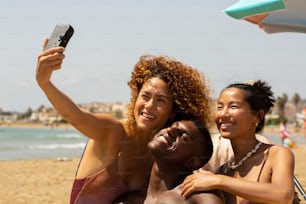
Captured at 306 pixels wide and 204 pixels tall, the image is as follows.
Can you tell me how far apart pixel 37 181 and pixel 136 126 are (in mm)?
8260

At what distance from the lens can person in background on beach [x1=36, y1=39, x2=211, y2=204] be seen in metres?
2.39

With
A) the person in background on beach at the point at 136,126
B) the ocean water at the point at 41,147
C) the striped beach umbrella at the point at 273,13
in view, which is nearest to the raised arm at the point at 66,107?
the person in background on beach at the point at 136,126

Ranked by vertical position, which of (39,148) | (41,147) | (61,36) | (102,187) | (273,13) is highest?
(273,13)

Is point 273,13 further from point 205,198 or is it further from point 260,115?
point 205,198

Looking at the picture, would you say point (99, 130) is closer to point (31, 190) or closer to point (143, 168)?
point (143, 168)

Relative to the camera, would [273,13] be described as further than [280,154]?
Yes

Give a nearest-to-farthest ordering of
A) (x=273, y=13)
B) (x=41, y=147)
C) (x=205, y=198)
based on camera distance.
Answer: (x=205, y=198)
(x=273, y=13)
(x=41, y=147)

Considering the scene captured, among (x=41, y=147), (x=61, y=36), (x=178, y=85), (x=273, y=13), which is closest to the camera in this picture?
(x=61, y=36)

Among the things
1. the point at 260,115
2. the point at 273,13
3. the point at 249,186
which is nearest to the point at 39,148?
the point at 273,13

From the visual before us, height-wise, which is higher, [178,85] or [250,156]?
[178,85]

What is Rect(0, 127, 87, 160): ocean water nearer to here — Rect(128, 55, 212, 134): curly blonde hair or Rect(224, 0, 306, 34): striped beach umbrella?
Rect(224, 0, 306, 34): striped beach umbrella

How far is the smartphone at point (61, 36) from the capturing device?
7.36 ft

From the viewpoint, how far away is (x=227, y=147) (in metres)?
2.90

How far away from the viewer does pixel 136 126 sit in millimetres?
2488
